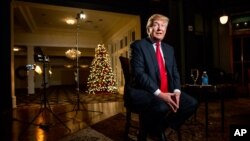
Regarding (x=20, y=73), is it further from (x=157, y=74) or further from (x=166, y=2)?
(x=157, y=74)

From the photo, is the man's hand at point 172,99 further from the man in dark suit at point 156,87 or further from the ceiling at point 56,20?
the ceiling at point 56,20

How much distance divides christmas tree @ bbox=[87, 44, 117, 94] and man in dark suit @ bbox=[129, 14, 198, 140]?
777cm

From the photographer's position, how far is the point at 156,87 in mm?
1783

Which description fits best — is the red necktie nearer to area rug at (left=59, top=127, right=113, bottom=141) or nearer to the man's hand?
the man's hand

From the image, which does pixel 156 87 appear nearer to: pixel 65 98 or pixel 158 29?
pixel 158 29

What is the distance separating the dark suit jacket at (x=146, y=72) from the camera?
178cm

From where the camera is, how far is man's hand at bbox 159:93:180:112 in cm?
173

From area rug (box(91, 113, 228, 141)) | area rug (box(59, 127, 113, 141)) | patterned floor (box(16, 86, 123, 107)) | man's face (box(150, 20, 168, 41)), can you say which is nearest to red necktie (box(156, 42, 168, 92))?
man's face (box(150, 20, 168, 41))

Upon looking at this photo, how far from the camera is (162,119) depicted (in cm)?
178

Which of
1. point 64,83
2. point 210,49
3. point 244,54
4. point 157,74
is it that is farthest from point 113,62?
point 64,83

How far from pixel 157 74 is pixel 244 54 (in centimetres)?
735

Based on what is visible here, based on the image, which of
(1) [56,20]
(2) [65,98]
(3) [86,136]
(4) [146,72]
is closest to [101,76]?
(2) [65,98]

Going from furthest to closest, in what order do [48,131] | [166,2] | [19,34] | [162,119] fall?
[19,34] < [166,2] < [48,131] < [162,119]

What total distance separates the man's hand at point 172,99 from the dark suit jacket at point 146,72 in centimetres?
9
